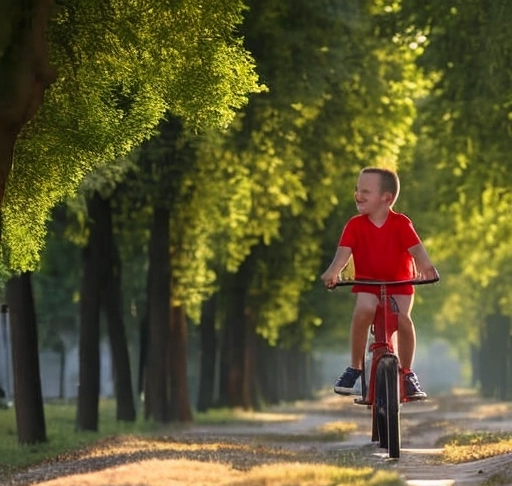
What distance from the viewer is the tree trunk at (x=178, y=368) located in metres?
35.0

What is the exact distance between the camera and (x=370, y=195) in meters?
13.2

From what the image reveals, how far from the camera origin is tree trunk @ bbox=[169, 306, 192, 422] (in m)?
35.0

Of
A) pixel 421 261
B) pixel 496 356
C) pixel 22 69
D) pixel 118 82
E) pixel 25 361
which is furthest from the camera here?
pixel 496 356

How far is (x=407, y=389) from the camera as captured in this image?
13.3 m

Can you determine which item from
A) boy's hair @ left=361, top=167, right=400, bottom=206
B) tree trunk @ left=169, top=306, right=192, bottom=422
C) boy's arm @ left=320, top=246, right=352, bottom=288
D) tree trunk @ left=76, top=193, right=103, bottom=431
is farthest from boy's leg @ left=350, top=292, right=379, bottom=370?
tree trunk @ left=169, top=306, right=192, bottom=422

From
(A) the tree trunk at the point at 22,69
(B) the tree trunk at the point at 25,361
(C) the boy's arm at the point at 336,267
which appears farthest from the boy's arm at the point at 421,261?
(B) the tree trunk at the point at 25,361

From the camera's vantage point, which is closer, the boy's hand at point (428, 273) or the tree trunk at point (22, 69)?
the boy's hand at point (428, 273)

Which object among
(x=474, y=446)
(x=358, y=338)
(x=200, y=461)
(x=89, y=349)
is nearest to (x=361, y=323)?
(x=358, y=338)

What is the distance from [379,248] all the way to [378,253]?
5cm

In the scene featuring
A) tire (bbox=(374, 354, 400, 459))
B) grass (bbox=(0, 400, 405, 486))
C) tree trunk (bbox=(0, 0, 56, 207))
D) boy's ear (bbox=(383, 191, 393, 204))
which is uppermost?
tree trunk (bbox=(0, 0, 56, 207))

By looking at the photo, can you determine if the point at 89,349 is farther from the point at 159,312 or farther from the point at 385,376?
the point at 385,376

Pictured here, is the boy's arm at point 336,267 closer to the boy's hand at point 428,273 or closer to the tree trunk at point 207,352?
the boy's hand at point 428,273

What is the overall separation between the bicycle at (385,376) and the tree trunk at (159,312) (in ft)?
62.8

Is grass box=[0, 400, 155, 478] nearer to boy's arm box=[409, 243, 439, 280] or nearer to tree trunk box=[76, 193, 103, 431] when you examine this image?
tree trunk box=[76, 193, 103, 431]
